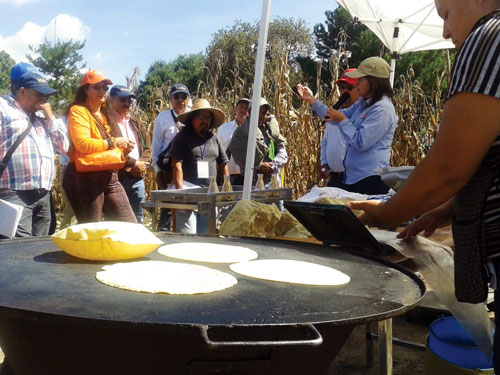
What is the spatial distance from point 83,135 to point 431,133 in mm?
4325

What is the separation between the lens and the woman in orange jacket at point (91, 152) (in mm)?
3752

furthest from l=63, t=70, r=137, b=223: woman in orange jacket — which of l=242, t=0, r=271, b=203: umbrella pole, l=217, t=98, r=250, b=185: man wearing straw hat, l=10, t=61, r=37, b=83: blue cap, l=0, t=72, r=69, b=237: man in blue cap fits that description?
l=217, t=98, r=250, b=185: man wearing straw hat

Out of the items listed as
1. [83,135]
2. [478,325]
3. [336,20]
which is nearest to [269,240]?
[478,325]

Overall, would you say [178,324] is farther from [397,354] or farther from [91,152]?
[91,152]

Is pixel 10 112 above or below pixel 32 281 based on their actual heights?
above

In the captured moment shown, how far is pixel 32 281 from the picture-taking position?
144cm

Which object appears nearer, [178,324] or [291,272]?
[178,324]

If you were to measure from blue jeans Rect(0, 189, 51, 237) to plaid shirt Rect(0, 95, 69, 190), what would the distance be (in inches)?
1.9

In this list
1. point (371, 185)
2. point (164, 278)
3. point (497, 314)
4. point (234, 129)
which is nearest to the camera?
point (497, 314)

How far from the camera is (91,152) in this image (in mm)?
3721

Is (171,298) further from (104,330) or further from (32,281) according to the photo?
(32,281)

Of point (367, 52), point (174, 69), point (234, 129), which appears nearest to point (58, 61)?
point (174, 69)

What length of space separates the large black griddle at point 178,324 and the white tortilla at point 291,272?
4 cm

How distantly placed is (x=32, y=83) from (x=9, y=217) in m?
1.16
